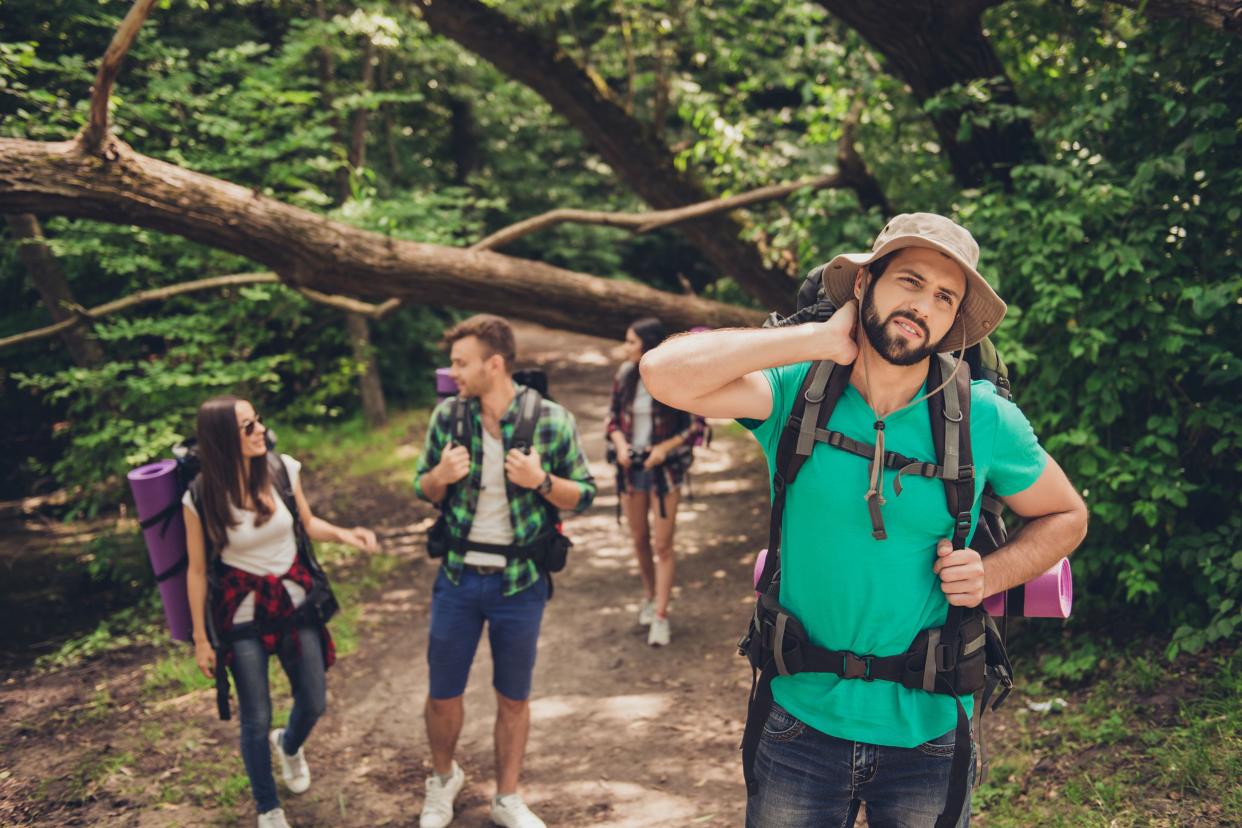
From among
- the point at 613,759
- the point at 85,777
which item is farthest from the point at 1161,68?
the point at 85,777

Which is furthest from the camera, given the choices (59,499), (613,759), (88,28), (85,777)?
(59,499)

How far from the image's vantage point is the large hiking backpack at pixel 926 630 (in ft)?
6.99

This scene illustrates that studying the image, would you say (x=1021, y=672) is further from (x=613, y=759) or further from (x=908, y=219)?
(x=908, y=219)

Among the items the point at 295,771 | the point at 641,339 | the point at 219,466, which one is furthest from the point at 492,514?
the point at 641,339

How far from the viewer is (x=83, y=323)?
20.2 ft

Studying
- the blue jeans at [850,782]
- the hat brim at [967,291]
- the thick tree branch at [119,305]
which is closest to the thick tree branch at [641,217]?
the thick tree branch at [119,305]

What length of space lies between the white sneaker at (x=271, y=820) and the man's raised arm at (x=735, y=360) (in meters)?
2.87

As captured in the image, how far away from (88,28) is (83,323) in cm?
290

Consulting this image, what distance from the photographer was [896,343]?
2.10 meters

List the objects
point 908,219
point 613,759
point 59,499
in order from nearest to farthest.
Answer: point 908,219 → point 613,759 → point 59,499

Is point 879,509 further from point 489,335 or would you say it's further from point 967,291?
point 489,335

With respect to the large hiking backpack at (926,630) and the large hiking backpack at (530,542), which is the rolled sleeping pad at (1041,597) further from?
the large hiking backpack at (530,542)

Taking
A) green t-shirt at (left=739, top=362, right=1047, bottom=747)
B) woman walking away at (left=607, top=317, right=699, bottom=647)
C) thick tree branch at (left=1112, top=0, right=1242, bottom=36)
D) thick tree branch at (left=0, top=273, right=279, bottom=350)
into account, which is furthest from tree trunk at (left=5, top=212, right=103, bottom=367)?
thick tree branch at (left=1112, top=0, right=1242, bottom=36)

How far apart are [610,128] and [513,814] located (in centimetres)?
547
